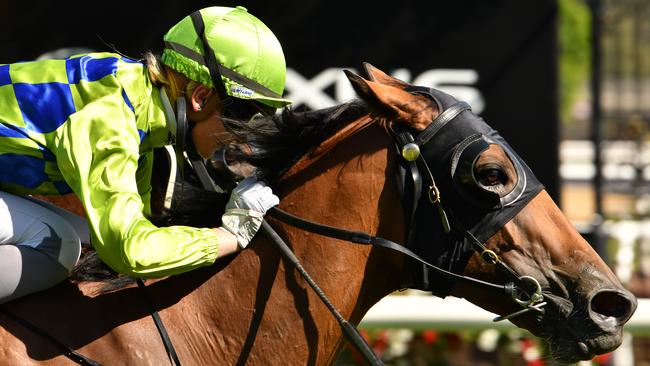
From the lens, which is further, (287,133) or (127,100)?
(287,133)

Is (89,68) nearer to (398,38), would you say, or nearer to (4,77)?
(4,77)

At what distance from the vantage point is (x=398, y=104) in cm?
271

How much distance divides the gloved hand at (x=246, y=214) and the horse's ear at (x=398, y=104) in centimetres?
38

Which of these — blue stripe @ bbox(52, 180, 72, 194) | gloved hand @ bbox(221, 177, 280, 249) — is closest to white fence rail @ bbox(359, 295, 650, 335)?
gloved hand @ bbox(221, 177, 280, 249)

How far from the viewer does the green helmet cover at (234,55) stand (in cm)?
275

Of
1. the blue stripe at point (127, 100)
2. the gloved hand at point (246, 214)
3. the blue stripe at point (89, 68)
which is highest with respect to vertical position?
the blue stripe at point (89, 68)

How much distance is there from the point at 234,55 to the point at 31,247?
2.41 feet

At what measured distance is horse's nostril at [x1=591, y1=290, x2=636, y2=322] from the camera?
2.63m

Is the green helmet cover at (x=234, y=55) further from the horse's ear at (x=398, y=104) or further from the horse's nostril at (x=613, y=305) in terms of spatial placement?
the horse's nostril at (x=613, y=305)

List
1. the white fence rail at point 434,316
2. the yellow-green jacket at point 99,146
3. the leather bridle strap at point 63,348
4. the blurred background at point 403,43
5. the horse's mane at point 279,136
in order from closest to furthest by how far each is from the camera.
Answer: the yellow-green jacket at point 99,146 < the leather bridle strap at point 63,348 < the horse's mane at point 279,136 < the white fence rail at point 434,316 < the blurred background at point 403,43

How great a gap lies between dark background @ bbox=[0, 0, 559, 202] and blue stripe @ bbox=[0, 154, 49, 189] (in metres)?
3.27

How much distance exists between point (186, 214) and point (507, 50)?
346 centimetres

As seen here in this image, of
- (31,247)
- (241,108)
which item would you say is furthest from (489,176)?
(31,247)

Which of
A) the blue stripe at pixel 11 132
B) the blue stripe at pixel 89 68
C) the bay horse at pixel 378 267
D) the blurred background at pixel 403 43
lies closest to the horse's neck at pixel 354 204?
the bay horse at pixel 378 267
